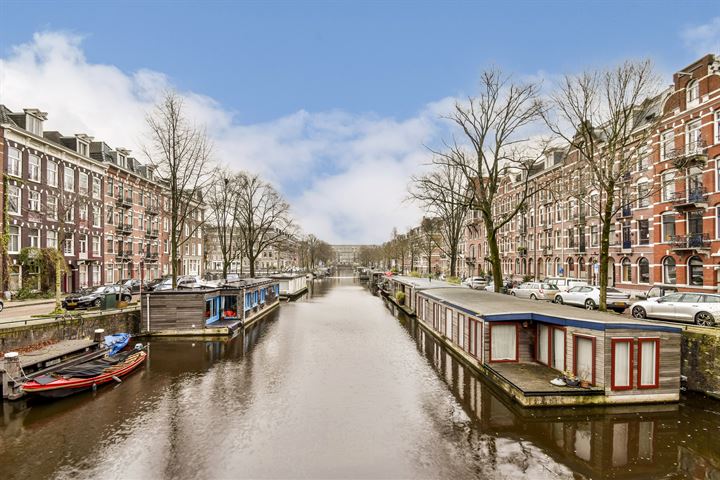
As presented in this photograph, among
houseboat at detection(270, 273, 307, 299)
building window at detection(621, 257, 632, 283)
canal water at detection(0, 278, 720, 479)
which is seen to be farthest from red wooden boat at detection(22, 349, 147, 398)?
building window at detection(621, 257, 632, 283)

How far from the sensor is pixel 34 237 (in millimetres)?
37406

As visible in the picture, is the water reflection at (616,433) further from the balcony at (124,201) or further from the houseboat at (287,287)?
the balcony at (124,201)

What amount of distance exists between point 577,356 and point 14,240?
41.6 m

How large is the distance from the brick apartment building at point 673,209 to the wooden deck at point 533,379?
11372 millimetres

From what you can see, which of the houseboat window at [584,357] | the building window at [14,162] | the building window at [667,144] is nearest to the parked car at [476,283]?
the building window at [667,144]

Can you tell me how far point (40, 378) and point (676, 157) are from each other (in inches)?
1617

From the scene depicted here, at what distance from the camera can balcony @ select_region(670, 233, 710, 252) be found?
1202 inches

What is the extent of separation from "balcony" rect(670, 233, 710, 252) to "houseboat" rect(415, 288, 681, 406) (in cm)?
2093

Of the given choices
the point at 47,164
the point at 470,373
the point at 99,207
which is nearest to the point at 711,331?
the point at 470,373

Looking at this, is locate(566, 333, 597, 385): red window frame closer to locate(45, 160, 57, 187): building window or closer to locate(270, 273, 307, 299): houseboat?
locate(270, 273, 307, 299): houseboat

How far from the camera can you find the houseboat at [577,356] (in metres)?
13.8

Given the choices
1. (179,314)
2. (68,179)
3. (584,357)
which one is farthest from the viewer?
(68,179)

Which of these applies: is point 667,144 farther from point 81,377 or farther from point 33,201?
point 33,201

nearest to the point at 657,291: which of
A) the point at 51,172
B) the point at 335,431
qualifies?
the point at 335,431
